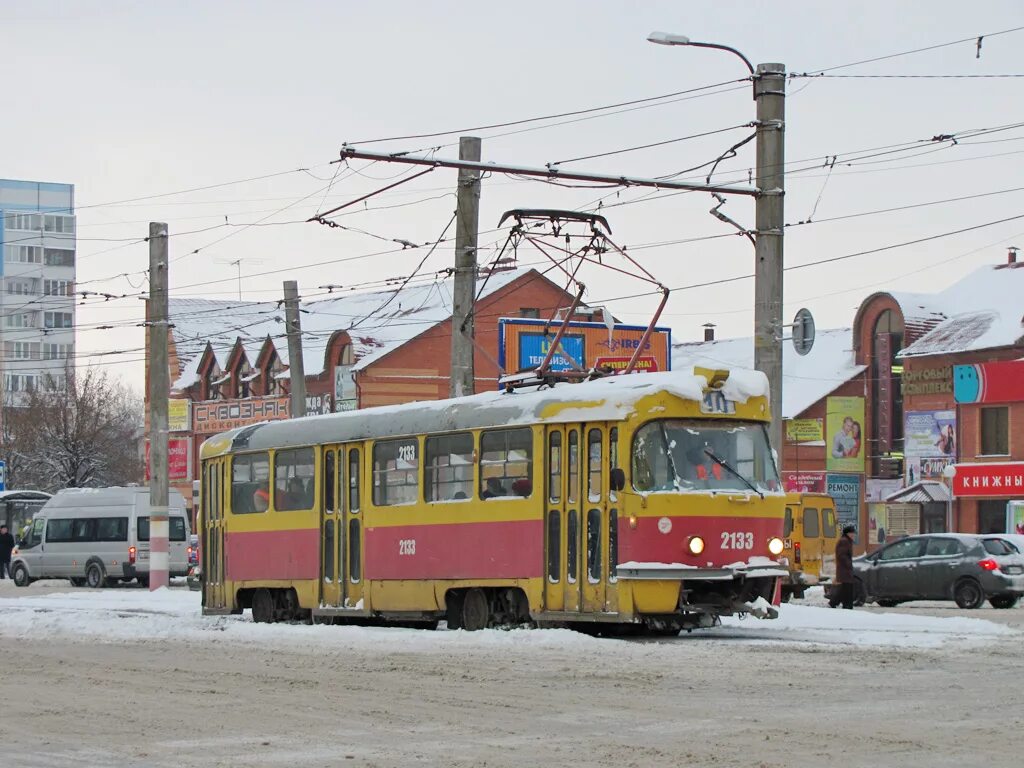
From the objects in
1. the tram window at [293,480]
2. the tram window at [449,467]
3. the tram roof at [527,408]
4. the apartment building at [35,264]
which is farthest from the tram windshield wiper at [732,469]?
the apartment building at [35,264]

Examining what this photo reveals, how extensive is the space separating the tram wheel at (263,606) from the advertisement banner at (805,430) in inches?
1777

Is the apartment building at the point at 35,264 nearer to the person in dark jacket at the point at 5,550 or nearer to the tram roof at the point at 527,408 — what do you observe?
the person in dark jacket at the point at 5,550

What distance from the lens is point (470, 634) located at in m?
20.2

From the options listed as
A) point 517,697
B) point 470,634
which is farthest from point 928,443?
point 517,697

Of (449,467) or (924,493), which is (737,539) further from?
(924,493)

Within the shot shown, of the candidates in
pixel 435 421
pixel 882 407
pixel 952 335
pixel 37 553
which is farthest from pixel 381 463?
pixel 882 407

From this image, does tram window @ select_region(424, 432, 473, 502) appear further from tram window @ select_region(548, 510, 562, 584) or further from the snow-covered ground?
the snow-covered ground

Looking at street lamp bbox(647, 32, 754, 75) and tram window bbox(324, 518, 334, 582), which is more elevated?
street lamp bbox(647, 32, 754, 75)

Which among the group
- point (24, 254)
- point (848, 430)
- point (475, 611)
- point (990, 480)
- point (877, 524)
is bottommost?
point (475, 611)

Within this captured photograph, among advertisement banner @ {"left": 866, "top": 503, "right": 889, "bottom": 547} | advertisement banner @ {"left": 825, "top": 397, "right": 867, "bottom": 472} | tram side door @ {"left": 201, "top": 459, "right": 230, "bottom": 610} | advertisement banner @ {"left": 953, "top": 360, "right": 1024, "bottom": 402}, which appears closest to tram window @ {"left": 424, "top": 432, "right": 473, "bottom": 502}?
tram side door @ {"left": 201, "top": 459, "right": 230, "bottom": 610}

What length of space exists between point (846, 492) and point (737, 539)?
159 ft

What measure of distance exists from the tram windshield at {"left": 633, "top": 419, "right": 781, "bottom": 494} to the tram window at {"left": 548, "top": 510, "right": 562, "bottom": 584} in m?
1.21

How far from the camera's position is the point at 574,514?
2052cm

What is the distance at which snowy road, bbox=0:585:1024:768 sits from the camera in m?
10.7
